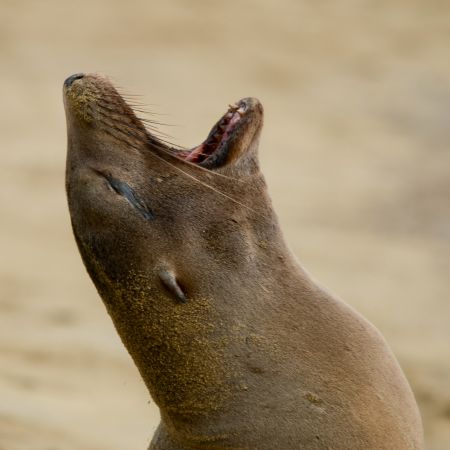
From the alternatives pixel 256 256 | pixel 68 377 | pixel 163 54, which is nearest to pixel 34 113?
pixel 163 54

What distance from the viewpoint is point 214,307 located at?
4.35 metres

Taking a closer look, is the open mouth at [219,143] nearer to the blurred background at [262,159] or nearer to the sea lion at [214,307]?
the sea lion at [214,307]

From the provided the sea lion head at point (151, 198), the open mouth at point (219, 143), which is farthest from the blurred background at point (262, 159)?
the sea lion head at point (151, 198)

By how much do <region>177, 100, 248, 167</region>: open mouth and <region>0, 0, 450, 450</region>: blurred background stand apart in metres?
0.60

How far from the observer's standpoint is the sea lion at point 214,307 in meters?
4.28

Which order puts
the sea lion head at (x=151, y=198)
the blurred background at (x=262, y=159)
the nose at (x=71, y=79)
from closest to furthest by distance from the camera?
the sea lion head at (x=151, y=198) → the nose at (x=71, y=79) → the blurred background at (x=262, y=159)

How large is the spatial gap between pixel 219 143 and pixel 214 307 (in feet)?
1.96

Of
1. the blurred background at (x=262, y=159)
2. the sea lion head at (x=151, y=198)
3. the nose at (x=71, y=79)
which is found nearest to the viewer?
the sea lion head at (x=151, y=198)

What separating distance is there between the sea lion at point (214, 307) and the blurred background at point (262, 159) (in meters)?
0.83

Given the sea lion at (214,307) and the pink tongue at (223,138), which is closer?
the sea lion at (214,307)

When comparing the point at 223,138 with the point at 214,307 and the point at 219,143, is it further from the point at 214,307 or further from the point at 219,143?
the point at 214,307

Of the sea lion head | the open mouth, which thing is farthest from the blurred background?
the sea lion head

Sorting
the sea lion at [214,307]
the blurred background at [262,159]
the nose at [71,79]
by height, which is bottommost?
the sea lion at [214,307]

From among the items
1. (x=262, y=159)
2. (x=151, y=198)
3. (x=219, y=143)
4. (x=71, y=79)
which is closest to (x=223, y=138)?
(x=219, y=143)
